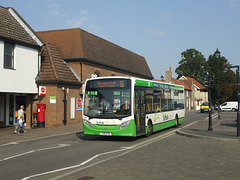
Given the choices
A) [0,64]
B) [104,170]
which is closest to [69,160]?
[104,170]

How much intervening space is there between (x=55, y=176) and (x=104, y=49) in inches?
1009

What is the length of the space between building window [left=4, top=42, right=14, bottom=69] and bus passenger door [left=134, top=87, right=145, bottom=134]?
10.6m

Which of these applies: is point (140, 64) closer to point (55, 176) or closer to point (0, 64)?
point (0, 64)

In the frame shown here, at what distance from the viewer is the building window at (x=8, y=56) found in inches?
776

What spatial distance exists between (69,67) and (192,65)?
73.6 meters

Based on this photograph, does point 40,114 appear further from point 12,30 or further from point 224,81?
point 224,81

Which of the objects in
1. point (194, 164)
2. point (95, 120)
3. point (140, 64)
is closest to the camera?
point (194, 164)

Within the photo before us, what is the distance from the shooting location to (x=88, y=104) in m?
13.5

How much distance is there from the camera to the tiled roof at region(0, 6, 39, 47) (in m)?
19.9

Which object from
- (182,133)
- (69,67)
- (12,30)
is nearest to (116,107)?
(182,133)

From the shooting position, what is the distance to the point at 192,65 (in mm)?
93750

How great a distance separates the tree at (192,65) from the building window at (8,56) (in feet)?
255

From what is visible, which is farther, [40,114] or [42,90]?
[42,90]

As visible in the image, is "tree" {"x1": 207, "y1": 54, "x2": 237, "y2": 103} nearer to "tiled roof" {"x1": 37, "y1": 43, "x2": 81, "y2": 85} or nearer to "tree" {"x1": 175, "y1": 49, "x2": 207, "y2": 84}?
"tree" {"x1": 175, "y1": 49, "x2": 207, "y2": 84}
